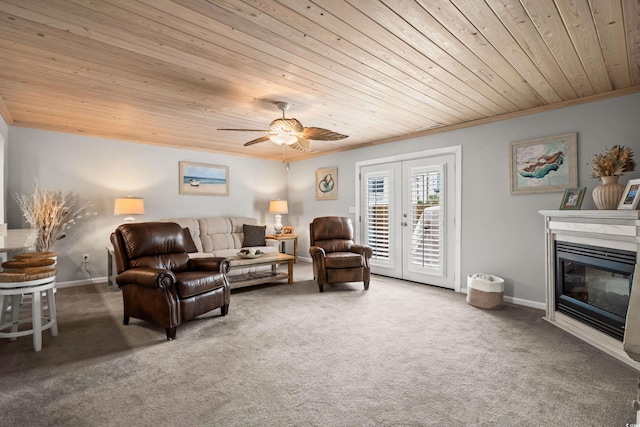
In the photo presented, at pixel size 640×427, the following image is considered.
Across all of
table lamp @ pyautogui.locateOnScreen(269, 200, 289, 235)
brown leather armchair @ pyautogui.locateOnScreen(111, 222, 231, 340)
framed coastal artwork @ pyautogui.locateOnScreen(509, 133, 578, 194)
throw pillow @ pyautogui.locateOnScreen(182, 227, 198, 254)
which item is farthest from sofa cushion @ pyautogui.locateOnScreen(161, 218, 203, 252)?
framed coastal artwork @ pyautogui.locateOnScreen(509, 133, 578, 194)

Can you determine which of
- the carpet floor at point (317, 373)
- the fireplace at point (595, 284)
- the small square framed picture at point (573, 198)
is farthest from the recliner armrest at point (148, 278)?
the small square framed picture at point (573, 198)

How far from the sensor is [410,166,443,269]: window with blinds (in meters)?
4.66

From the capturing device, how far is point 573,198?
3.22m

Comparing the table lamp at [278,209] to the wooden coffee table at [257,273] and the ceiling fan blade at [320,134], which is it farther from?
the ceiling fan blade at [320,134]

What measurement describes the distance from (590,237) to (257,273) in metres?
4.17

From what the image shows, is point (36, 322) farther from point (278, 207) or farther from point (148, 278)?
point (278, 207)

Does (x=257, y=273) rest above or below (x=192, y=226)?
below

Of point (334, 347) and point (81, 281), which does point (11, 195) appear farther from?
point (334, 347)

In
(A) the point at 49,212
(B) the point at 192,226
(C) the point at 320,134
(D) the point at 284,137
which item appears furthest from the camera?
(B) the point at 192,226


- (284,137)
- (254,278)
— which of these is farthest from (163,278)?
(254,278)

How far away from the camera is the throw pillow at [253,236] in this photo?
573cm

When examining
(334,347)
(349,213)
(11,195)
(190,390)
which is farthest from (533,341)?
(11,195)

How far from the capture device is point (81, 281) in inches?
189

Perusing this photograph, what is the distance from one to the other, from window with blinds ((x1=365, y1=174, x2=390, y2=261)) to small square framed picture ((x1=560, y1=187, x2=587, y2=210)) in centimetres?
243
